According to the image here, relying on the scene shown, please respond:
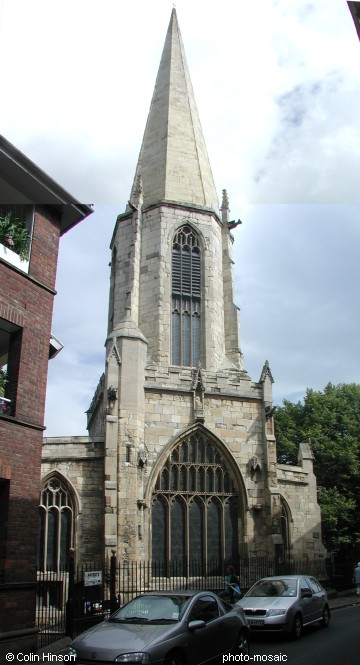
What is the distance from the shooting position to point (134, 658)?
23.9ft

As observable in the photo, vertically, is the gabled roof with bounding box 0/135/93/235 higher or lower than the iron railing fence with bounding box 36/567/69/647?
higher

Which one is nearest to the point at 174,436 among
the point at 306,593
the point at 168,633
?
the point at 306,593

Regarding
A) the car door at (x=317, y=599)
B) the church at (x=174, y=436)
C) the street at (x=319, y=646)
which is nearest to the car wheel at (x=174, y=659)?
the street at (x=319, y=646)

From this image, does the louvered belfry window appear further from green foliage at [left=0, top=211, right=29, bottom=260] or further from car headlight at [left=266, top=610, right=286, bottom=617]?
car headlight at [left=266, top=610, right=286, bottom=617]

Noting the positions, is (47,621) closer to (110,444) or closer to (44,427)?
(110,444)

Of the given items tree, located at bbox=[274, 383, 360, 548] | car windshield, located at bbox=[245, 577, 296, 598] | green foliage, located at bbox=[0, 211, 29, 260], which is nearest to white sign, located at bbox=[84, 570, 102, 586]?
car windshield, located at bbox=[245, 577, 296, 598]

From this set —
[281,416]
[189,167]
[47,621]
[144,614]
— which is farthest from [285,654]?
[281,416]

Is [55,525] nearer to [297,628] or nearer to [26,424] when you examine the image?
[26,424]

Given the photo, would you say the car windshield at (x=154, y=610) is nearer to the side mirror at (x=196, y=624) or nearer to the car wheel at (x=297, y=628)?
the side mirror at (x=196, y=624)

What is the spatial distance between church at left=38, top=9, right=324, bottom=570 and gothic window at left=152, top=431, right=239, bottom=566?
0.12 ft

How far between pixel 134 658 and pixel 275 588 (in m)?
6.32

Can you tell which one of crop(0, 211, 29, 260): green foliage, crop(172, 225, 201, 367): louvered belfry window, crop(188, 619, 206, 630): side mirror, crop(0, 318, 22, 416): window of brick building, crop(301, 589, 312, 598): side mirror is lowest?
crop(301, 589, 312, 598): side mirror

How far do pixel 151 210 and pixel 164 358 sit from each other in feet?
21.7

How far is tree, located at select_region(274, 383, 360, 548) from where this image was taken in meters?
29.2
